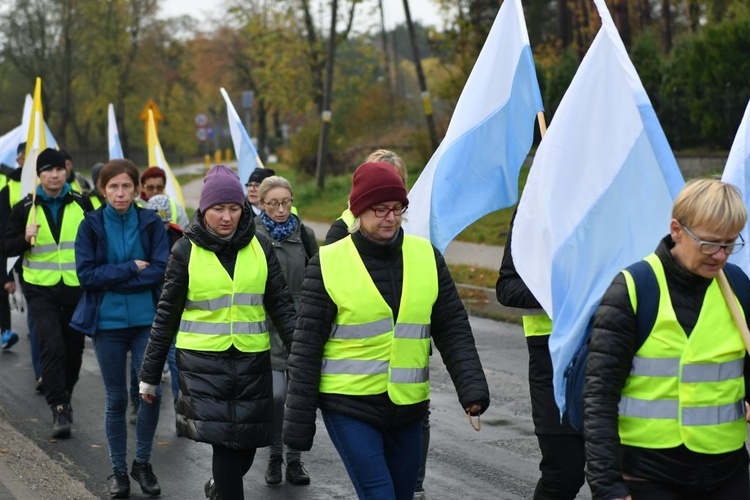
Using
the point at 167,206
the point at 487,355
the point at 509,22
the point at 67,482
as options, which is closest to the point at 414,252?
the point at 509,22

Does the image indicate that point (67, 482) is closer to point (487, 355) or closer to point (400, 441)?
point (400, 441)

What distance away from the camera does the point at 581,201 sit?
4.63m

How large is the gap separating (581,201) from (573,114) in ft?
1.08

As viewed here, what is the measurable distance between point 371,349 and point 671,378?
4.41 feet

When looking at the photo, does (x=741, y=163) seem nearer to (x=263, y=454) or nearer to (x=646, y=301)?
(x=646, y=301)

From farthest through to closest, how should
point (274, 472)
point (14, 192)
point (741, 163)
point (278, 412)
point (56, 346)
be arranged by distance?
point (14, 192)
point (56, 346)
point (274, 472)
point (278, 412)
point (741, 163)

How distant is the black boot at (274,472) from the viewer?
24.5 ft

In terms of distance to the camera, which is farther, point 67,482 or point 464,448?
point 464,448

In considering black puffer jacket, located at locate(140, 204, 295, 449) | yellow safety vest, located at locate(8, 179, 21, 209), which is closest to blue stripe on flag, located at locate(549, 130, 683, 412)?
black puffer jacket, located at locate(140, 204, 295, 449)

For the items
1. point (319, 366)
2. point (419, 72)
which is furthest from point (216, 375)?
point (419, 72)

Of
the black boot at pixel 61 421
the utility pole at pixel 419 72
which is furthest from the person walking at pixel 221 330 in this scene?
the utility pole at pixel 419 72

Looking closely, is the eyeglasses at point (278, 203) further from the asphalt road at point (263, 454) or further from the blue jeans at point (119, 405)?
the asphalt road at point (263, 454)

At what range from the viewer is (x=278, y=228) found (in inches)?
290

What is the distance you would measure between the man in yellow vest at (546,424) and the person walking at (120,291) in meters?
2.59
